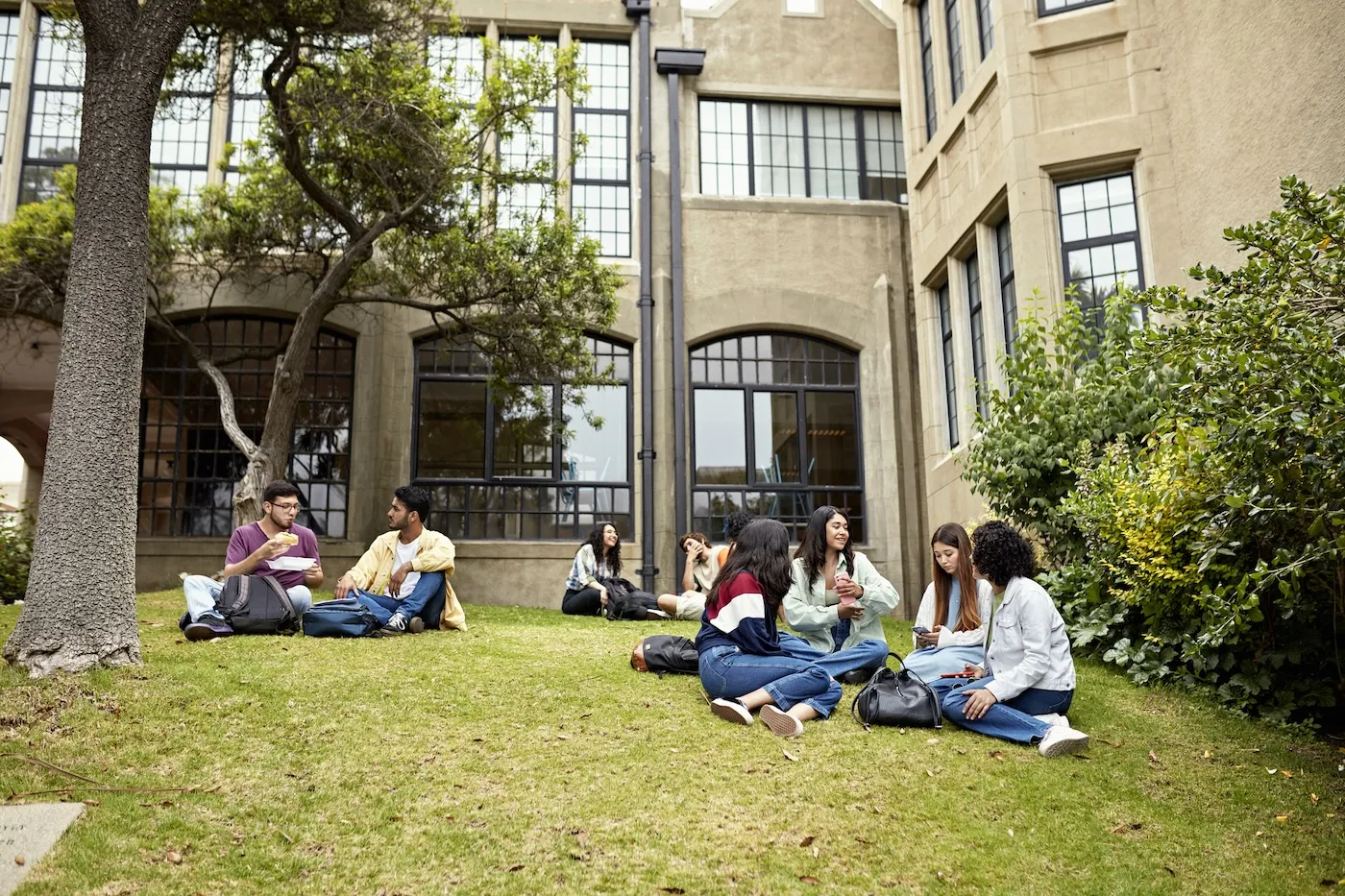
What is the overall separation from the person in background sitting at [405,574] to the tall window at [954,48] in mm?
9968

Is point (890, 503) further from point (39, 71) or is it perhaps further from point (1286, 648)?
point (39, 71)

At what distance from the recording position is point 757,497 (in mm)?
17297

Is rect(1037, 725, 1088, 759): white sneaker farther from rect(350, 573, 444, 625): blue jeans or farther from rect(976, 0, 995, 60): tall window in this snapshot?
rect(976, 0, 995, 60): tall window

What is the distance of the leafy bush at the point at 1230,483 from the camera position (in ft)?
19.2

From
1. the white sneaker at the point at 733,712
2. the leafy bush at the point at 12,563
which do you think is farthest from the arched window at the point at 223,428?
the white sneaker at the point at 733,712

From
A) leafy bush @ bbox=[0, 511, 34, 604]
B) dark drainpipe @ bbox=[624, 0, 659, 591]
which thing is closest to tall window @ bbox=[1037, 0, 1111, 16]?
dark drainpipe @ bbox=[624, 0, 659, 591]

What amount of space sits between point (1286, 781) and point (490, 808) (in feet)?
14.2

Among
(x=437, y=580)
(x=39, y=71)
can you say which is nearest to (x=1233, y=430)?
(x=437, y=580)

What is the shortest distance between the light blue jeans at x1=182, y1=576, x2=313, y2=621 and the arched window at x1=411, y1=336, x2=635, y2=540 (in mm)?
7368

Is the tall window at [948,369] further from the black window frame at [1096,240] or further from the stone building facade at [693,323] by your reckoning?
the black window frame at [1096,240]

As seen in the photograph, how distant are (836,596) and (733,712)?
1.69m

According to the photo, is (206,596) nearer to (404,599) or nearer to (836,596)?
(404,599)

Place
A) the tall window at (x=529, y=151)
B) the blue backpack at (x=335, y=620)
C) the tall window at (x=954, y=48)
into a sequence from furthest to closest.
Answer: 1. the tall window at (x=529, y=151)
2. the tall window at (x=954, y=48)
3. the blue backpack at (x=335, y=620)

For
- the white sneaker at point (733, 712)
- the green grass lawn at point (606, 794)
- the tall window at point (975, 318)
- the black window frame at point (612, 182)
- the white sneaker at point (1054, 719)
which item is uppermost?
the black window frame at point (612, 182)
